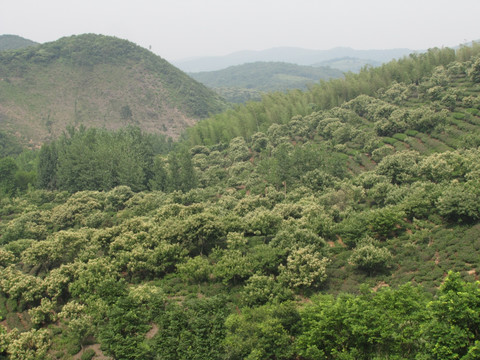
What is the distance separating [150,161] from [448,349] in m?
53.0

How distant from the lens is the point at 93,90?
123062 mm

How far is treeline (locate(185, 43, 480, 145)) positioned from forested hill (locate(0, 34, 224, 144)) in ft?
160

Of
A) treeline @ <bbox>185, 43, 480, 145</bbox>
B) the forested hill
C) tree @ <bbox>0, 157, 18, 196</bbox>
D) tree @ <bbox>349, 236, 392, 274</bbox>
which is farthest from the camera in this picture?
the forested hill

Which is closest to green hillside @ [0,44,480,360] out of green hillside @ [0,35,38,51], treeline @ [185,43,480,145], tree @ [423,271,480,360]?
tree @ [423,271,480,360]

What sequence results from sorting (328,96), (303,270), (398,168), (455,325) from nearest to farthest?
(455,325)
(303,270)
(398,168)
(328,96)

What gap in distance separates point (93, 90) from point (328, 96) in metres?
85.6

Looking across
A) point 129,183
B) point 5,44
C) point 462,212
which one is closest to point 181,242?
point 462,212

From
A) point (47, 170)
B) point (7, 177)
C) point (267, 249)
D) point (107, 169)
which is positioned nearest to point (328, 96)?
point (107, 169)

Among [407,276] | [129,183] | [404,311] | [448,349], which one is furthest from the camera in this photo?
[129,183]

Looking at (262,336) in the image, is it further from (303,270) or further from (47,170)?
(47,170)

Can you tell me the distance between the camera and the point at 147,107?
125000 mm

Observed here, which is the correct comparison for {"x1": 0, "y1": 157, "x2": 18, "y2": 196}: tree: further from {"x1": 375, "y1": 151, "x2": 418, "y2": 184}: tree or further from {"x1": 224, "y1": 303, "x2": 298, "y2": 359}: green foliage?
{"x1": 375, "y1": 151, "x2": 418, "y2": 184}: tree

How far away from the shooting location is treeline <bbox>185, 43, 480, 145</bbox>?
6662 cm

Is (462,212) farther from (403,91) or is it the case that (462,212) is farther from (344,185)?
(403,91)
